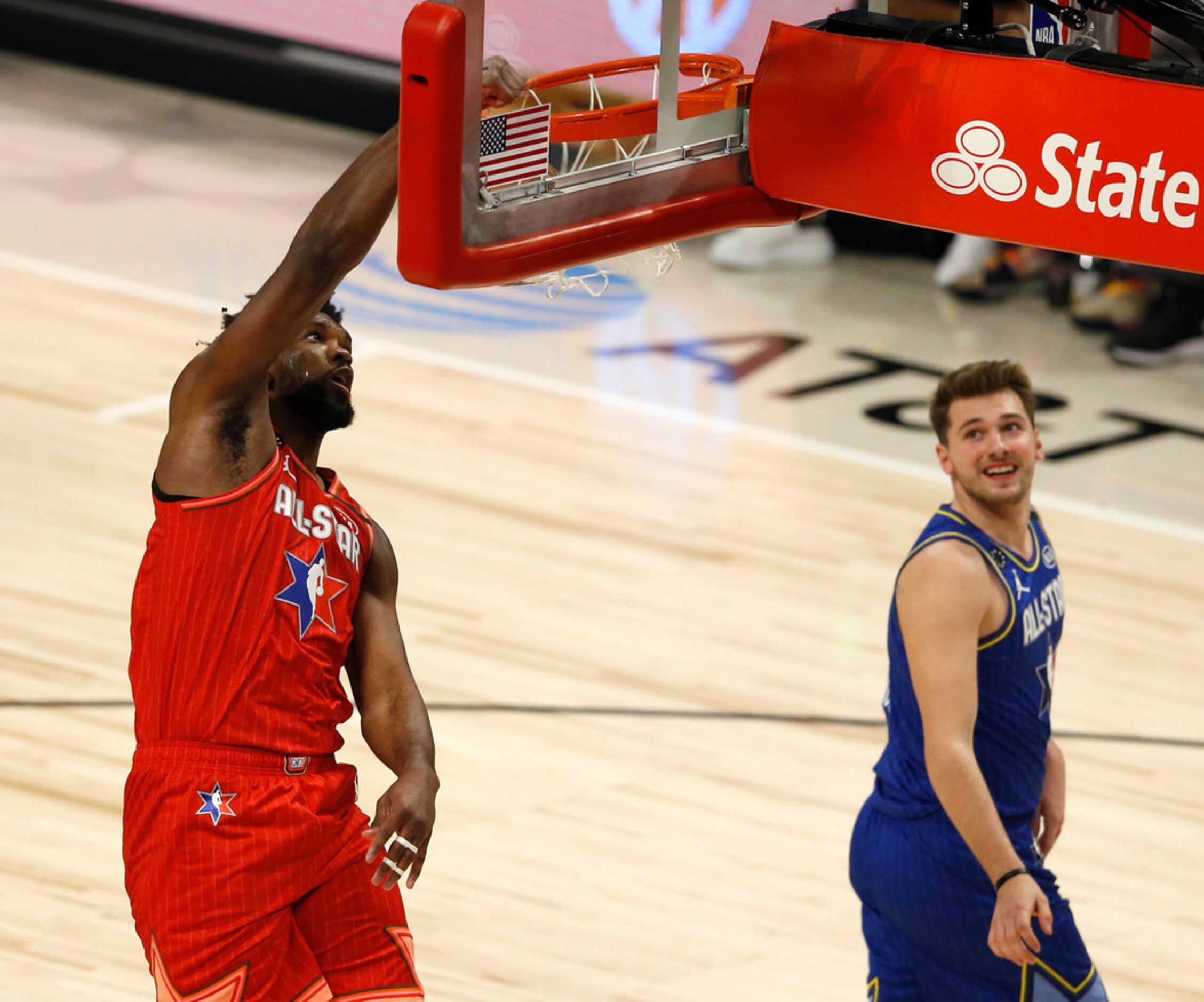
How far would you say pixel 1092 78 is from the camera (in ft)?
13.6

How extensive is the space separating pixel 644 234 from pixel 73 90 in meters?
12.1

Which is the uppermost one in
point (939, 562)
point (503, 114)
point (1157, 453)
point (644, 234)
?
point (503, 114)

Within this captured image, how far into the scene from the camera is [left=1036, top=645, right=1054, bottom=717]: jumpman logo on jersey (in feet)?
15.3

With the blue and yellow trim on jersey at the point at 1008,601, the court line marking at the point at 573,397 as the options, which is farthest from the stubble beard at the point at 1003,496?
the court line marking at the point at 573,397

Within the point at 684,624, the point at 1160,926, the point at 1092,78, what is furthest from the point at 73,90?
the point at 1092,78

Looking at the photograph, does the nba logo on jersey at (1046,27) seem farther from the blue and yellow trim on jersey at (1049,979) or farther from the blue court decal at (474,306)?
the blue court decal at (474,306)

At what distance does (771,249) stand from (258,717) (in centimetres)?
945

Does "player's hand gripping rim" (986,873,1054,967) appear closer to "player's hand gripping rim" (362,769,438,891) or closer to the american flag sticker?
"player's hand gripping rim" (362,769,438,891)

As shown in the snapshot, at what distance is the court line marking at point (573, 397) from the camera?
9.80m

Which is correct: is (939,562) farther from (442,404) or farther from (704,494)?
(442,404)

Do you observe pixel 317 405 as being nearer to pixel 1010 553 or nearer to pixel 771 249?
pixel 1010 553

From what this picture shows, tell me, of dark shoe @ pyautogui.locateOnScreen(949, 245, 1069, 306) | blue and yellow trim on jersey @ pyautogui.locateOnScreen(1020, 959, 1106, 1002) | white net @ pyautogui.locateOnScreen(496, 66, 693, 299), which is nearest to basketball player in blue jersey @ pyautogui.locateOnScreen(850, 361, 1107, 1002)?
blue and yellow trim on jersey @ pyautogui.locateOnScreen(1020, 959, 1106, 1002)

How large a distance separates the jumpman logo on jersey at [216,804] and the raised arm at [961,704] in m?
1.38

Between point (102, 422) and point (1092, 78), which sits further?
point (102, 422)
